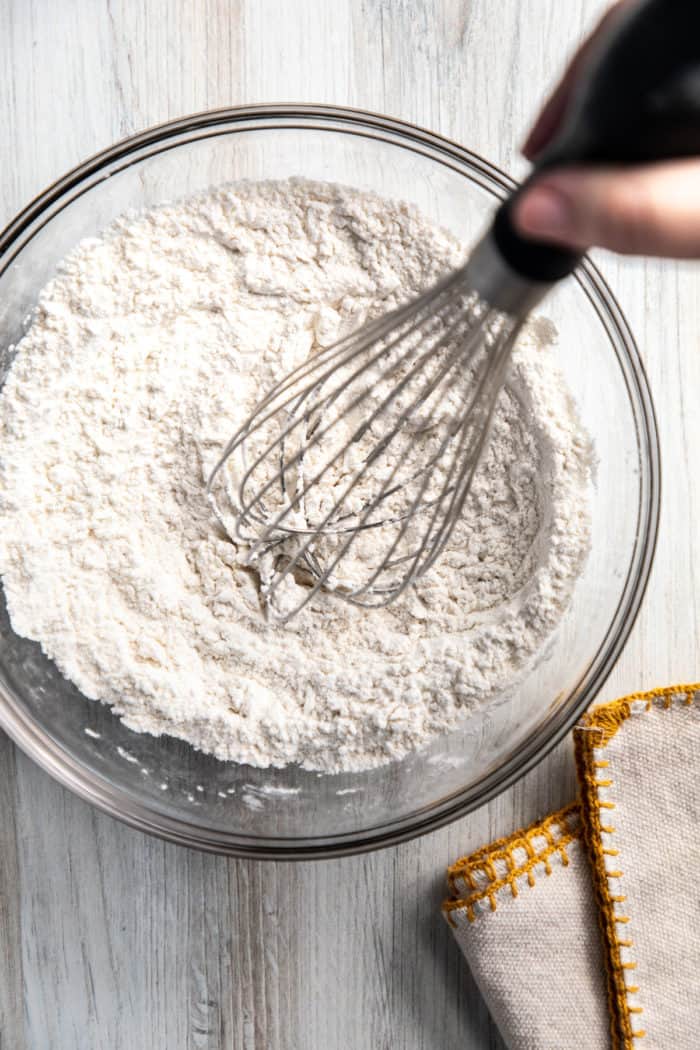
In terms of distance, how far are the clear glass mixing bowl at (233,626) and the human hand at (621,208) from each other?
1.54 feet

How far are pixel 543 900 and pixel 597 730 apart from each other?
0.19m

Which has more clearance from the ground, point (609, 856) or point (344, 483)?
point (344, 483)

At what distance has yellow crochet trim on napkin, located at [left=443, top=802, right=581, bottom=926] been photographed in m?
0.88

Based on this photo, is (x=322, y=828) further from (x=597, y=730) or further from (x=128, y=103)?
(x=128, y=103)

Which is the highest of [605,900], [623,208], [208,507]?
[208,507]

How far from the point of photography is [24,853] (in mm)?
934

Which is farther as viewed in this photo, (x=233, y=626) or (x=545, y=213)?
(x=233, y=626)

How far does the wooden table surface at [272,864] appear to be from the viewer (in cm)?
92

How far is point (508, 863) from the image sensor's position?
2.92 feet

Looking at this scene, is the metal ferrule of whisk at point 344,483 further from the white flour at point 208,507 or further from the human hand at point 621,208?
the human hand at point 621,208

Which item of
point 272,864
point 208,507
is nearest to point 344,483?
point 208,507

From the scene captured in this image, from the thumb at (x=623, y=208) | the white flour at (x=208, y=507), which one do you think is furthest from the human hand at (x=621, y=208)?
the white flour at (x=208, y=507)

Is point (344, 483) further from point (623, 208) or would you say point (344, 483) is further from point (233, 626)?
point (623, 208)

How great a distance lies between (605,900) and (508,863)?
4.3 inches
